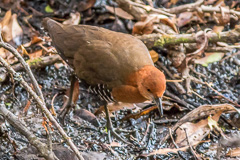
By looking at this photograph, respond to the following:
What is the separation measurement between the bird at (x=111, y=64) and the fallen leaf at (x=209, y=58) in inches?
50.0

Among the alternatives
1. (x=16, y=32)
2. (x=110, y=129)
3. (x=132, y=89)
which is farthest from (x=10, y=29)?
(x=132, y=89)

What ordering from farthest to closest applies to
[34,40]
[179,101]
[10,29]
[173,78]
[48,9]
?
1. [48,9]
2. [10,29]
3. [34,40]
4. [173,78]
5. [179,101]

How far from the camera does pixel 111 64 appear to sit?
11.8 feet

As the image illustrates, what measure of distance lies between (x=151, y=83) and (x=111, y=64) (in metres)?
0.44

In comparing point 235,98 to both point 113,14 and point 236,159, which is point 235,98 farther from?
point 113,14

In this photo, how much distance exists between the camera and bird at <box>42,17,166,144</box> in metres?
3.47

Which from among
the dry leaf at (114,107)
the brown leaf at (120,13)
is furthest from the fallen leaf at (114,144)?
the brown leaf at (120,13)

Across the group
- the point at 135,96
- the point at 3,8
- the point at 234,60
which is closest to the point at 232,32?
the point at 234,60

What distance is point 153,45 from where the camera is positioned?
14.9ft

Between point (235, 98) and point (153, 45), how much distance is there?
1.08m

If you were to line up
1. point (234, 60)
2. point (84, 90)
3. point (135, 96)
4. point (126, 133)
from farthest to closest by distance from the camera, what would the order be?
point (234, 60), point (84, 90), point (126, 133), point (135, 96)

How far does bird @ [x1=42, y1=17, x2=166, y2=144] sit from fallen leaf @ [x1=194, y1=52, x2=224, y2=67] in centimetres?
127

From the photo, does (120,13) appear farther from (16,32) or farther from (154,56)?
(16,32)

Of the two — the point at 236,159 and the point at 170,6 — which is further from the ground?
the point at 170,6
